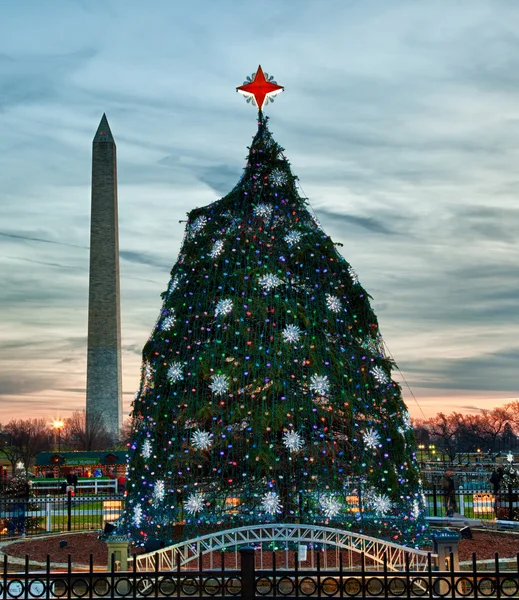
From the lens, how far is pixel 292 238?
16.3 metres

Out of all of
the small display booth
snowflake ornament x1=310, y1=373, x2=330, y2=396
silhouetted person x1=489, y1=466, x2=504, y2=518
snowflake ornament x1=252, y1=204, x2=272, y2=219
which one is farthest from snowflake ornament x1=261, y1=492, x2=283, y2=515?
the small display booth

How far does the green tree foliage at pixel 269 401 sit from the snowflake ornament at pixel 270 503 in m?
0.02

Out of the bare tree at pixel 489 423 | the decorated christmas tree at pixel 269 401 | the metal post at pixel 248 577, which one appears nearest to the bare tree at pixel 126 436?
the decorated christmas tree at pixel 269 401

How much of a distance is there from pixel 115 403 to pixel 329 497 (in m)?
39.9

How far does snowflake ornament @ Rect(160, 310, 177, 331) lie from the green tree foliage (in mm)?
59

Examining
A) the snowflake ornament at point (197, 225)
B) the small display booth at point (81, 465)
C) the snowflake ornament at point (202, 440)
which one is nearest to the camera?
the snowflake ornament at point (202, 440)

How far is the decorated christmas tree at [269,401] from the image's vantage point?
14.7 meters

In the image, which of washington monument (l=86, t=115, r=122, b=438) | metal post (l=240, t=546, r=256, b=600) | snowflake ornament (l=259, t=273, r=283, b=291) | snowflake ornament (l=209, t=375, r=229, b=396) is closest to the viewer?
metal post (l=240, t=546, r=256, b=600)

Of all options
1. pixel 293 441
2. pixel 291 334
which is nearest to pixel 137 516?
pixel 293 441

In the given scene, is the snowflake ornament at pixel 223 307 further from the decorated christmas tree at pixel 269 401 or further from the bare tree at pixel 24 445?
the bare tree at pixel 24 445

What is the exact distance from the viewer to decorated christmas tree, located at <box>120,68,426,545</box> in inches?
579

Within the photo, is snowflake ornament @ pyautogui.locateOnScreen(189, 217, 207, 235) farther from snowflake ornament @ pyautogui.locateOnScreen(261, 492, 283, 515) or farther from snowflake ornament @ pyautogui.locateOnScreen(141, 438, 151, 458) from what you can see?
snowflake ornament @ pyautogui.locateOnScreen(261, 492, 283, 515)

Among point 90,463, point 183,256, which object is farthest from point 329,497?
point 90,463

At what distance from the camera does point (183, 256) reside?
56.9 ft
